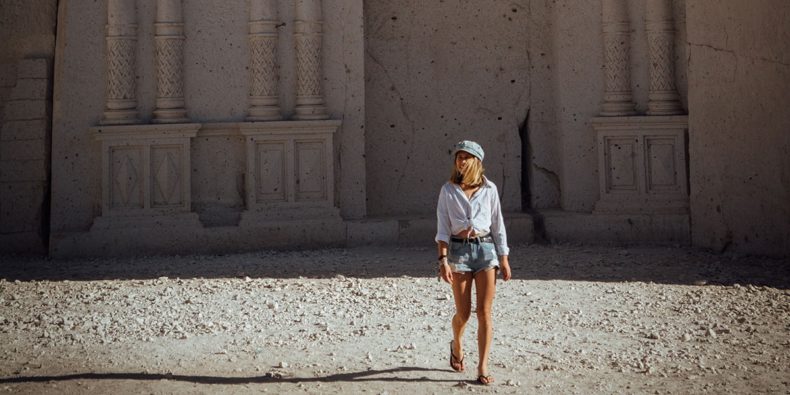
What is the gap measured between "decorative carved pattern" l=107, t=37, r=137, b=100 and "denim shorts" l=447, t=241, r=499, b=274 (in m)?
6.42

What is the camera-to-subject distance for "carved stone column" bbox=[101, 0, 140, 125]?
1031 centimetres

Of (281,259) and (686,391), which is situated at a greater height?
(281,259)

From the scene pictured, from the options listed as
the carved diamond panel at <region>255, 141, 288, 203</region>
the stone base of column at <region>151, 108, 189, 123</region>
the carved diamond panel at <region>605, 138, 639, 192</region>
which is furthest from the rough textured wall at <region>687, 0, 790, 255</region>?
the stone base of column at <region>151, 108, 189, 123</region>

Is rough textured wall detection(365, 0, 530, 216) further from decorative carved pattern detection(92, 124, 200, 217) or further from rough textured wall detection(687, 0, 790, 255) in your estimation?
decorative carved pattern detection(92, 124, 200, 217)

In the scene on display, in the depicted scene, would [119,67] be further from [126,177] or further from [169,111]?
[126,177]

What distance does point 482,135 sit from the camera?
11648 mm

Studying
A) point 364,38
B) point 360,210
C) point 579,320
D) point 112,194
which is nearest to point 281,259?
point 360,210

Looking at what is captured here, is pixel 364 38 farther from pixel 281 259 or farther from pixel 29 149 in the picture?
pixel 29 149

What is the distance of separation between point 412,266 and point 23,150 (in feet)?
15.5

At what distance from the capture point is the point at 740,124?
9625mm

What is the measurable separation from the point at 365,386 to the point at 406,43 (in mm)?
7173

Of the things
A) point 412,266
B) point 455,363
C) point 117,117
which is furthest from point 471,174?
point 117,117

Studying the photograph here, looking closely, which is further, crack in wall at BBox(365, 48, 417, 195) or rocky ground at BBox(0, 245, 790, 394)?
crack in wall at BBox(365, 48, 417, 195)

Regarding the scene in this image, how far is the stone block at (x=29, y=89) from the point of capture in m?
10.5
